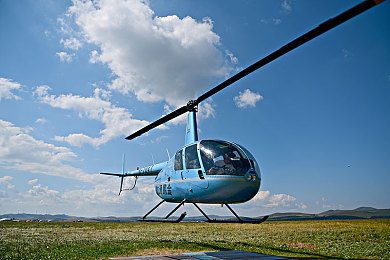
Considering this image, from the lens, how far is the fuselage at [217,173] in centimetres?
923

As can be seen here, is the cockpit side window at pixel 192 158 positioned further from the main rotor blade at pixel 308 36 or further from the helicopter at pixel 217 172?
the main rotor blade at pixel 308 36

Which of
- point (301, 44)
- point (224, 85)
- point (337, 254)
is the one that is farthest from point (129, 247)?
point (301, 44)

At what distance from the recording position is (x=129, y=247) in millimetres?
14125

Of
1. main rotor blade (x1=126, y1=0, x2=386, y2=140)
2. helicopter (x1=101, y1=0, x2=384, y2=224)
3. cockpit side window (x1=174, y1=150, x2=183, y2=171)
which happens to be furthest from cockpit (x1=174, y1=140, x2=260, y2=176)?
main rotor blade (x1=126, y1=0, x2=386, y2=140)

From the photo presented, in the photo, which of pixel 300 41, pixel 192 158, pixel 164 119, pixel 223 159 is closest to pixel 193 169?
pixel 192 158

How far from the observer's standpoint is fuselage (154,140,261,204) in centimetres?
923

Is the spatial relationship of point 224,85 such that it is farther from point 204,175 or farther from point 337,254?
point 337,254

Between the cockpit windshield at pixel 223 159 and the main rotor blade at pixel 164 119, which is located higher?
the main rotor blade at pixel 164 119

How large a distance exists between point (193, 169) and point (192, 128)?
13.1 ft

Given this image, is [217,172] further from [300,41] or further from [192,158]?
[300,41]

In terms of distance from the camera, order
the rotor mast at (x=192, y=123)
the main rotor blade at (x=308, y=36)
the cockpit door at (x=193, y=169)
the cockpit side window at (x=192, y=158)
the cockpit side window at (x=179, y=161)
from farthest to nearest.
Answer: the rotor mast at (x=192, y=123) < the cockpit side window at (x=179, y=161) < the cockpit side window at (x=192, y=158) < the cockpit door at (x=193, y=169) < the main rotor blade at (x=308, y=36)

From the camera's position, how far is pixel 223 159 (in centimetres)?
967

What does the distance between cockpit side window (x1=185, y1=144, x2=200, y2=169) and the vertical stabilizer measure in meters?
2.74

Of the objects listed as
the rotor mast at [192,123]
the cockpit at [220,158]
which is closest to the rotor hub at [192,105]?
the rotor mast at [192,123]
